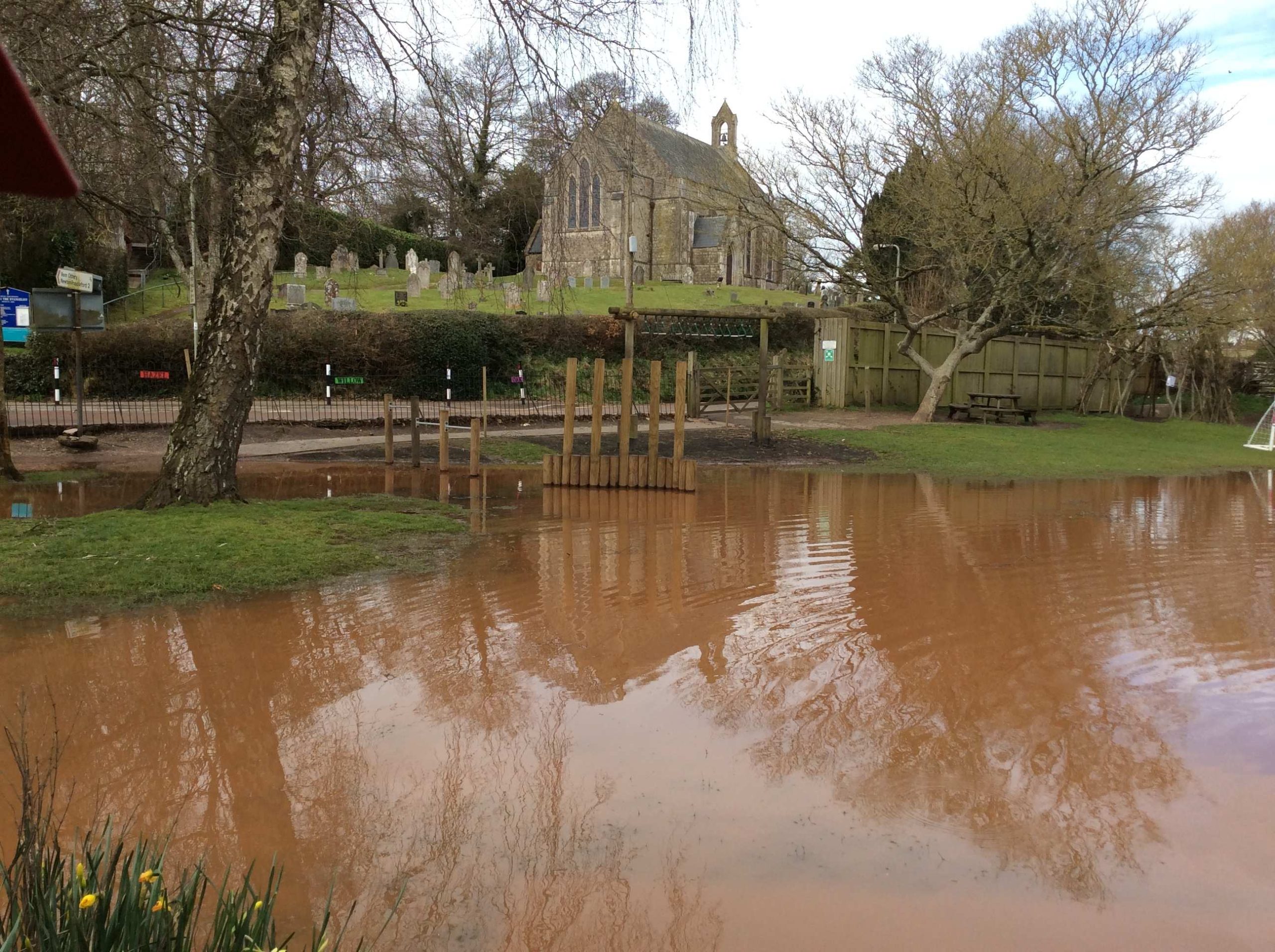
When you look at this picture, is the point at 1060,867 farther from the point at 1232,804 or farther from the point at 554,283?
the point at 554,283

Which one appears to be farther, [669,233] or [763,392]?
[669,233]

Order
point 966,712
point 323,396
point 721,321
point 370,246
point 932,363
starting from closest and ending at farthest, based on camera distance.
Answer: point 966,712 < point 721,321 < point 323,396 < point 932,363 < point 370,246

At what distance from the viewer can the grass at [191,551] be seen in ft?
24.4

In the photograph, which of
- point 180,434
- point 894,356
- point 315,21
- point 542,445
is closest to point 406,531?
point 180,434

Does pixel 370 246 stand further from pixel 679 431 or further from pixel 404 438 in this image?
pixel 679 431

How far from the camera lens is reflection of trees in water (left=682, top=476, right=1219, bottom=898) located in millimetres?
4246

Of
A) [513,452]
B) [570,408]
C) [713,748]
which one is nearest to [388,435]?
[513,452]

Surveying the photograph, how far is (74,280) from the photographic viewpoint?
631 inches

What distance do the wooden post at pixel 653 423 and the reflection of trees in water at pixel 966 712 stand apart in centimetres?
Result: 591

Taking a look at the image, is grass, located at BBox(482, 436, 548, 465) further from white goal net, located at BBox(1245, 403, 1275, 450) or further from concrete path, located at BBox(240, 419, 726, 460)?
white goal net, located at BBox(1245, 403, 1275, 450)

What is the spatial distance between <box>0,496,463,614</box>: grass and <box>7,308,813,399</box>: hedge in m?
14.2

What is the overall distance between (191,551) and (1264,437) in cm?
3097

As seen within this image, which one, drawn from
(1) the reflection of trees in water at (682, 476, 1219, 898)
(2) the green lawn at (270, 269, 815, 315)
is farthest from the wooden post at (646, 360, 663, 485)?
(2) the green lawn at (270, 269, 815, 315)

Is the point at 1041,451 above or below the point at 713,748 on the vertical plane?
above
